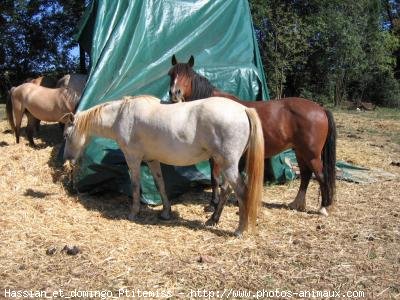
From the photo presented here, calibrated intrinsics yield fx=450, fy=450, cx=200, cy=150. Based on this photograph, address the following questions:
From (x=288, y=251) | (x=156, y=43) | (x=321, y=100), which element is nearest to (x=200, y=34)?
(x=156, y=43)

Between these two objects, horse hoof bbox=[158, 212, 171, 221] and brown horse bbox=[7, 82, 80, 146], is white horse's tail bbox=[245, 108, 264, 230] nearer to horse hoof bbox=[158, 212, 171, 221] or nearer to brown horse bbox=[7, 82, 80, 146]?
horse hoof bbox=[158, 212, 171, 221]

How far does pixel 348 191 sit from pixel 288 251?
255 cm

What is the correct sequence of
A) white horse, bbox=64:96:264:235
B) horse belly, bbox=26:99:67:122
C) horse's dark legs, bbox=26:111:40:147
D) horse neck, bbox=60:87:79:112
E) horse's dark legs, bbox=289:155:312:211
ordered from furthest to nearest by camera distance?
horse's dark legs, bbox=26:111:40:147 → horse belly, bbox=26:99:67:122 → horse neck, bbox=60:87:79:112 → horse's dark legs, bbox=289:155:312:211 → white horse, bbox=64:96:264:235

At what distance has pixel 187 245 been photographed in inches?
172

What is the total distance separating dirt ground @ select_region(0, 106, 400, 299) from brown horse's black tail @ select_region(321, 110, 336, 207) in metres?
0.24

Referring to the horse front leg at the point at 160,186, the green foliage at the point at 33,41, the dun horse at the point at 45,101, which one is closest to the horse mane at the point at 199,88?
the horse front leg at the point at 160,186

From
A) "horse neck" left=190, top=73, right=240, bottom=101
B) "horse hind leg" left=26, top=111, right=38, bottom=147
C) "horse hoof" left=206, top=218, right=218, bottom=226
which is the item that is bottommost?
"horse hoof" left=206, top=218, right=218, bottom=226

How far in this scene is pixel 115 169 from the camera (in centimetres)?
573

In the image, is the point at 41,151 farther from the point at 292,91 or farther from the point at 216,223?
the point at 292,91

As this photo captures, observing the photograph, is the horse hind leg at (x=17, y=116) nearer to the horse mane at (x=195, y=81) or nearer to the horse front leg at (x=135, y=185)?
the horse front leg at (x=135, y=185)

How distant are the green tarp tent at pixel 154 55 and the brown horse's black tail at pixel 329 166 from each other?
1.34 meters

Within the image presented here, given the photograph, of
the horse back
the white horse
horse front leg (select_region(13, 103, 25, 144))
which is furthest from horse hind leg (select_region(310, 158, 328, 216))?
horse front leg (select_region(13, 103, 25, 144))

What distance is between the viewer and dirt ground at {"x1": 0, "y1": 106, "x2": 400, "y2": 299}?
3.54 meters

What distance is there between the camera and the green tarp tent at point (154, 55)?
5785 millimetres
